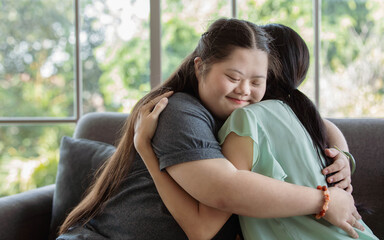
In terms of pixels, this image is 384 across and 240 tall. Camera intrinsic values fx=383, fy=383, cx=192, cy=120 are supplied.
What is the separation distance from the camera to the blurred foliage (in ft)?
8.65

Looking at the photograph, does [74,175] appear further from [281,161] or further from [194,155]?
[281,161]

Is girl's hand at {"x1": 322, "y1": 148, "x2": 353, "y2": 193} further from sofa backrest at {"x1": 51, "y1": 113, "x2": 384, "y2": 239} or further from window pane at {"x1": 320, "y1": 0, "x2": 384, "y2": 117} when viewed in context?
window pane at {"x1": 320, "y1": 0, "x2": 384, "y2": 117}

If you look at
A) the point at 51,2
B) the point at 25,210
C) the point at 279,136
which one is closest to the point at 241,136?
the point at 279,136

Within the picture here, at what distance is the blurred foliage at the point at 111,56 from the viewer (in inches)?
104

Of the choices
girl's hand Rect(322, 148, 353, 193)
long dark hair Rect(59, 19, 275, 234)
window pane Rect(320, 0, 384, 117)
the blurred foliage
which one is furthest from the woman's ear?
window pane Rect(320, 0, 384, 117)

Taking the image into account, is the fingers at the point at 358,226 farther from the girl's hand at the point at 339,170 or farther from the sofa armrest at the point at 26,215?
the sofa armrest at the point at 26,215

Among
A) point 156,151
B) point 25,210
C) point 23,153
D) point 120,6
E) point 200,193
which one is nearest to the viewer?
point 200,193

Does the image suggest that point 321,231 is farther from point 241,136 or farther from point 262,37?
point 262,37

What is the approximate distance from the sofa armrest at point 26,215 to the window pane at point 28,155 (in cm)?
122

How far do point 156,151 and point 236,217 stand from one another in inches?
14.1

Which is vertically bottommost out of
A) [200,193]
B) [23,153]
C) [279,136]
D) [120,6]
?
[23,153]

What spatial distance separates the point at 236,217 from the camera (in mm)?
1252

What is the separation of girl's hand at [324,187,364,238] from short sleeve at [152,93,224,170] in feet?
1.15

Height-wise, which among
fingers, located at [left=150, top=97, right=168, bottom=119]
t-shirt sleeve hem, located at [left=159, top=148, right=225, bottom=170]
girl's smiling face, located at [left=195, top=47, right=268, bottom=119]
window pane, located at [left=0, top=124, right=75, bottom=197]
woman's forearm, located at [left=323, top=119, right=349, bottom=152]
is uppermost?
girl's smiling face, located at [left=195, top=47, right=268, bottom=119]
